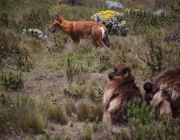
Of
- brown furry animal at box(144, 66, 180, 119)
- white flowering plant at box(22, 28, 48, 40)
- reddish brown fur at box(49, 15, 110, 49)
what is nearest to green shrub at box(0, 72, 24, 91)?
brown furry animal at box(144, 66, 180, 119)

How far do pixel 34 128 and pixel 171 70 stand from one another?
2577mm

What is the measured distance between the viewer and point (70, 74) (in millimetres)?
9602

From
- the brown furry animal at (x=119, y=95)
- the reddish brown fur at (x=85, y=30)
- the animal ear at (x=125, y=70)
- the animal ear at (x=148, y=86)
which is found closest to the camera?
the brown furry animal at (x=119, y=95)

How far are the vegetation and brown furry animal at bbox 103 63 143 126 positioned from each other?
0.72 ft

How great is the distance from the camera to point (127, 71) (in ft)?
21.8

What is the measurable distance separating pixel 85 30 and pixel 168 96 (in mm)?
7918

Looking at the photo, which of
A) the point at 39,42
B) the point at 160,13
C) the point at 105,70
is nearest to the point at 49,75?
the point at 105,70

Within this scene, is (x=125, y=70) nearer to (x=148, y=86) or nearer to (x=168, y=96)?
(x=148, y=86)

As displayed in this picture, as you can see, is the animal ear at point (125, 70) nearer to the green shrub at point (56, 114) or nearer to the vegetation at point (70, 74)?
the vegetation at point (70, 74)

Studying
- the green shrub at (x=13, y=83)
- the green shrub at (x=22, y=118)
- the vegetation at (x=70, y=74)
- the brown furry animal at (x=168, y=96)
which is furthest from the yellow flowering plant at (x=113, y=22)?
the green shrub at (x=22, y=118)

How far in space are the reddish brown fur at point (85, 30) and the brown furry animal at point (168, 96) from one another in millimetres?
6514

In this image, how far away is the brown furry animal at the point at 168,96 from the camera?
6176 mm

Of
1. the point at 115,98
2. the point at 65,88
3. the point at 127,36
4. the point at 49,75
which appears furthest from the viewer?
the point at 127,36

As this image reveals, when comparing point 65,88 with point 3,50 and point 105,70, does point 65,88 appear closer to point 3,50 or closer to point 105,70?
point 105,70
